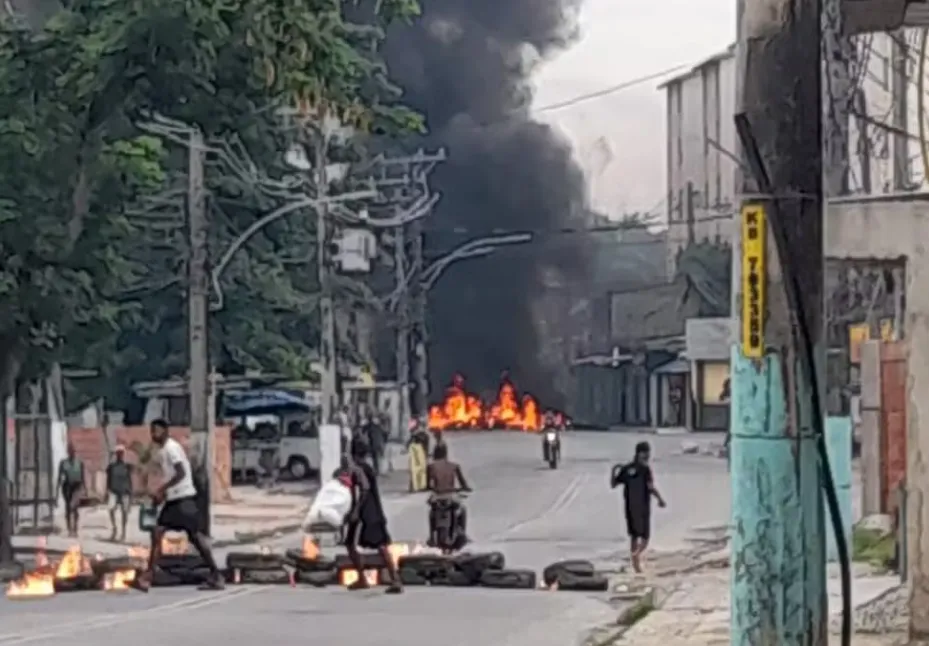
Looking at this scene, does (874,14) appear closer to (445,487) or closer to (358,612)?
(358,612)

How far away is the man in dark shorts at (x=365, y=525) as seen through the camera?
1969 centimetres

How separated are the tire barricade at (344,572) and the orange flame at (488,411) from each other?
5565cm

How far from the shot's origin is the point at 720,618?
16.5 metres

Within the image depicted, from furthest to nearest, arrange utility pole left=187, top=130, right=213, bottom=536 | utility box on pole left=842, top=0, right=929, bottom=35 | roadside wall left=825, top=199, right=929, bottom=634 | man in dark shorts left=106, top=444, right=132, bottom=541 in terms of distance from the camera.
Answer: man in dark shorts left=106, top=444, right=132, bottom=541, utility pole left=187, top=130, right=213, bottom=536, roadside wall left=825, top=199, right=929, bottom=634, utility box on pole left=842, top=0, right=929, bottom=35

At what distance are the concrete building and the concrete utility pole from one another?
69289 millimetres

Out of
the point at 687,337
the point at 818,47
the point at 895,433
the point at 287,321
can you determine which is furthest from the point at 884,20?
the point at 687,337

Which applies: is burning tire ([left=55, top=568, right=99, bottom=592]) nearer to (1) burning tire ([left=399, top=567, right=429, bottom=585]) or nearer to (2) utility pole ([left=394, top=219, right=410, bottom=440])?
(1) burning tire ([left=399, top=567, right=429, bottom=585])

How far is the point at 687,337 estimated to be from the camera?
7462cm

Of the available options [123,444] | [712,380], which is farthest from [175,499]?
[712,380]

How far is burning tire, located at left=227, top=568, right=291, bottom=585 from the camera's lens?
21.0 metres

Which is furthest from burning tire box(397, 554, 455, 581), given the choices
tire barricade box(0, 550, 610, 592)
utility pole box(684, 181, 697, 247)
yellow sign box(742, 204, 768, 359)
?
utility pole box(684, 181, 697, 247)

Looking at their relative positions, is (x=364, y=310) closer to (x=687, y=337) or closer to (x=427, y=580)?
(x=687, y=337)

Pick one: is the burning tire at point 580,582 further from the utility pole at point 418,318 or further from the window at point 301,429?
the utility pole at point 418,318

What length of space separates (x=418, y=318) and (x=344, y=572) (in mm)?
38532
